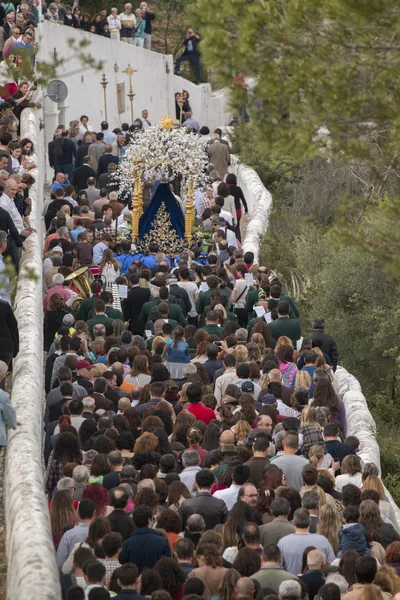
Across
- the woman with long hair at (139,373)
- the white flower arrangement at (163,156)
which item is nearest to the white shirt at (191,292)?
the woman with long hair at (139,373)

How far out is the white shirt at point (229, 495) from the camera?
39.1 feet

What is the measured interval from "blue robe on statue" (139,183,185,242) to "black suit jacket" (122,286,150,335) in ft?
15.1

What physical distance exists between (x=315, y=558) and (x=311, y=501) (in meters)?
1.01

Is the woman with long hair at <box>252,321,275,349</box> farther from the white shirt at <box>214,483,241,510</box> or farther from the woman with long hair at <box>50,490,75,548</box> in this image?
the woman with long hair at <box>50,490,75,548</box>

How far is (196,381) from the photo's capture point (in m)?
15.1

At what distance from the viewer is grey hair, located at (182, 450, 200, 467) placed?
12.5m

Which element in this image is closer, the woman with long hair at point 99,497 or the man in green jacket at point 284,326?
the woman with long hair at point 99,497

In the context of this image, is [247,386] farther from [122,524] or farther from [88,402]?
[122,524]

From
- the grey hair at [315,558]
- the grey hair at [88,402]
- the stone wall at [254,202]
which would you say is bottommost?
the stone wall at [254,202]

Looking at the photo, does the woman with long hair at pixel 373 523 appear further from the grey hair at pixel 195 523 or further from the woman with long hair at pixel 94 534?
the woman with long hair at pixel 94 534

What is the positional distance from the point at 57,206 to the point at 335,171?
38.0 ft

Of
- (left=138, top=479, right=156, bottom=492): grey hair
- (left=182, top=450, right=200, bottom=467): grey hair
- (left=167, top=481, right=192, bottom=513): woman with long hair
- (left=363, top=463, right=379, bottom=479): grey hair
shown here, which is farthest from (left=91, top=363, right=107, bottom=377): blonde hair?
(left=363, top=463, right=379, bottom=479): grey hair

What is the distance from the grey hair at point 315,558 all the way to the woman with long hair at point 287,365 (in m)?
5.29

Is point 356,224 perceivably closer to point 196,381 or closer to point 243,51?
point 243,51
